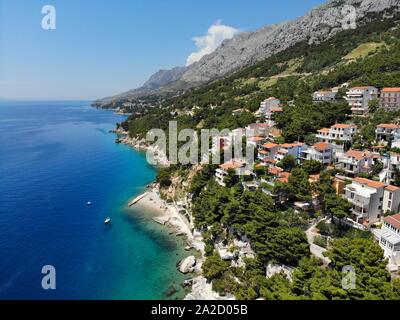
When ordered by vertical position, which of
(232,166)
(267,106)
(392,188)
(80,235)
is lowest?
(80,235)

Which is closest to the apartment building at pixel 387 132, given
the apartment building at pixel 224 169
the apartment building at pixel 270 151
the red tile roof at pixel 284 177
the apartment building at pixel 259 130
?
the apartment building at pixel 270 151

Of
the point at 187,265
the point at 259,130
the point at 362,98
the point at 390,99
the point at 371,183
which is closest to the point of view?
the point at 371,183

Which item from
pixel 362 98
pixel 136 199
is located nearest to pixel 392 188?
pixel 362 98

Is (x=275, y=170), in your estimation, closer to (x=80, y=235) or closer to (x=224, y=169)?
(x=224, y=169)

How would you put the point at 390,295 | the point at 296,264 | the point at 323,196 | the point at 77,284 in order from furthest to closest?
Answer: the point at 323,196
the point at 77,284
the point at 296,264
the point at 390,295

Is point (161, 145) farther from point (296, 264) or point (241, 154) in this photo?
point (296, 264)

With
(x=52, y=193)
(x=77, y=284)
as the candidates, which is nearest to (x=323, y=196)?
(x=77, y=284)
